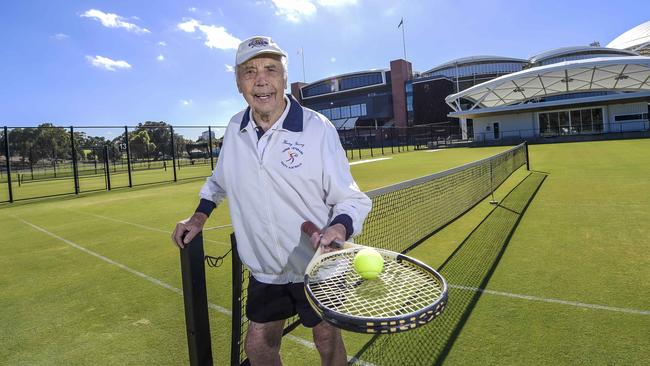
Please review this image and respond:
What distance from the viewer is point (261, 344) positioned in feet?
7.17

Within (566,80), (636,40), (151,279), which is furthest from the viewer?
(636,40)

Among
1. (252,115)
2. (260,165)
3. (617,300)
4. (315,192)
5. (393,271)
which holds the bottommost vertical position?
(617,300)

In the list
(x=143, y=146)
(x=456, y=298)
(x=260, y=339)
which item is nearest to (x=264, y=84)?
(x=260, y=339)

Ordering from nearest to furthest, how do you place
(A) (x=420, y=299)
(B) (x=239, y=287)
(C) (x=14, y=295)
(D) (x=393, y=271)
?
(A) (x=420, y=299), (D) (x=393, y=271), (B) (x=239, y=287), (C) (x=14, y=295)

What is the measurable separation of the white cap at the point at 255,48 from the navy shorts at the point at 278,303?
1.26 metres

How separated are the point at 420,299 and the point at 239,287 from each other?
1.37 metres

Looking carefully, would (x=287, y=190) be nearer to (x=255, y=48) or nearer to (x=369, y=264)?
(x=369, y=264)

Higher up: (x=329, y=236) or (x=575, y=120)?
(x=575, y=120)

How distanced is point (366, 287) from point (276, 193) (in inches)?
26.4

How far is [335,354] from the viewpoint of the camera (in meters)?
2.21

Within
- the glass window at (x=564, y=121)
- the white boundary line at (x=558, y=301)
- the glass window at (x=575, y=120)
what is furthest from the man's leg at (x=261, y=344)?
the glass window at (x=575, y=120)

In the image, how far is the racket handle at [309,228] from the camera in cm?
198

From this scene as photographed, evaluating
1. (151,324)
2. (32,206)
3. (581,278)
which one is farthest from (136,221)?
(581,278)

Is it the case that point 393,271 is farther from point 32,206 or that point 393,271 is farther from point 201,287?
point 32,206
